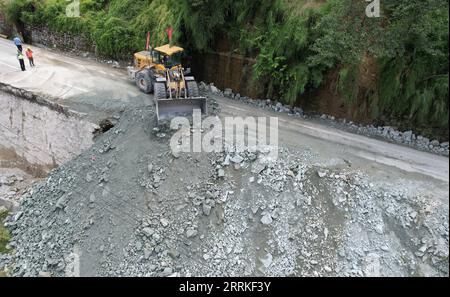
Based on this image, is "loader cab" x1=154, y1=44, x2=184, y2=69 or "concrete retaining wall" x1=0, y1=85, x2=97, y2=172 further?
"concrete retaining wall" x1=0, y1=85, x2=97, y2=172

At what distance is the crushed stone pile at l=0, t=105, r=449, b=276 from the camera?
9.45 m

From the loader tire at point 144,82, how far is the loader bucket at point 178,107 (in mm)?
2685

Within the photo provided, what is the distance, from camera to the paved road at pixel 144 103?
11258 mm

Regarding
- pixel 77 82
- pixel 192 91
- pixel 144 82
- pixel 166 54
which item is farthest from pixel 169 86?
pixel 77 82

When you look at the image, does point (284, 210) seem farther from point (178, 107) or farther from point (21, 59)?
point (21, 59)

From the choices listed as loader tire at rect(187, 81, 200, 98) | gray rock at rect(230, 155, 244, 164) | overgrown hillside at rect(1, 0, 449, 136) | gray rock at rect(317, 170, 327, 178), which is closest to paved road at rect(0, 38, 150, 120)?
loader tire at rect(187, 81, 200, 98)

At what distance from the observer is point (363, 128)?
1341 cm

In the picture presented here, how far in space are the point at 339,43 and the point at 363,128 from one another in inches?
136

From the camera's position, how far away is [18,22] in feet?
77.5

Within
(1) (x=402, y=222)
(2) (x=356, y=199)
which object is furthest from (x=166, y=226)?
(1) (x=402, y=222)

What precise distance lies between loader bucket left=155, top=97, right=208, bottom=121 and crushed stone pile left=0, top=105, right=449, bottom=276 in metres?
1.23

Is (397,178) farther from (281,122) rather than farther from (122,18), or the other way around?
(122,18)

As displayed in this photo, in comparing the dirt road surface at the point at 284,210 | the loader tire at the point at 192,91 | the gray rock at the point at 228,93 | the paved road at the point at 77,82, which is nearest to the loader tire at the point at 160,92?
the loader tire at the point at 192,91

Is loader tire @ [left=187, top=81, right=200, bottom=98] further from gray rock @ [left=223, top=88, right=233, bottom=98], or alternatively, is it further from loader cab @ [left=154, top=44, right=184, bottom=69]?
gray rock @ [left=223, top=88, right=233, bottom=98]
